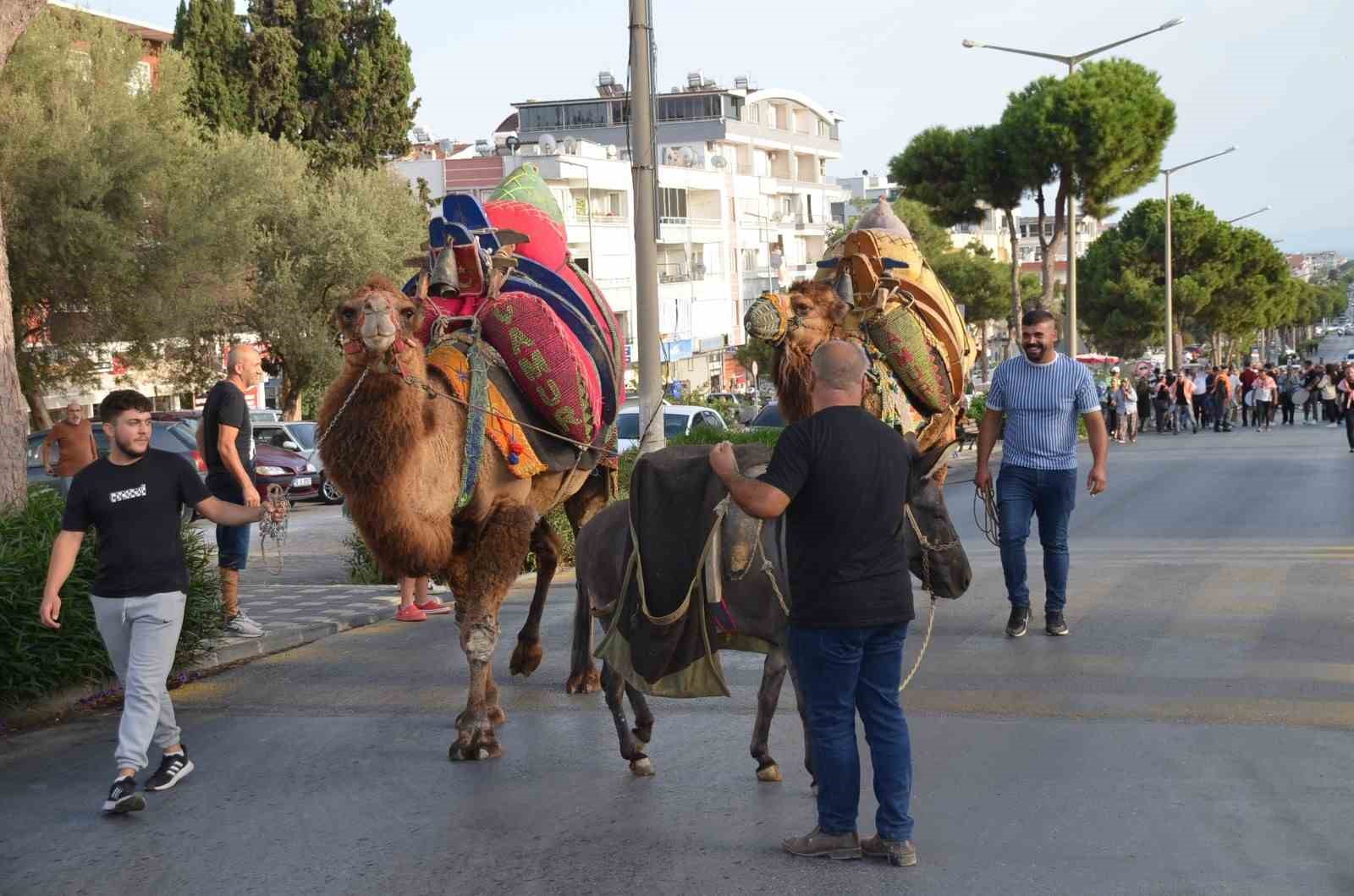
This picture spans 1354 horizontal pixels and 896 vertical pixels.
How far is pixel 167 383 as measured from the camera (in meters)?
46.6

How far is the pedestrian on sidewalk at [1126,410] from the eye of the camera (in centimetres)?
3869

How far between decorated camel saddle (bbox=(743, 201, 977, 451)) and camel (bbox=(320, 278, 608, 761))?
200 centimetres

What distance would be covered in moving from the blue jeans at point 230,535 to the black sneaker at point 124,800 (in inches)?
170

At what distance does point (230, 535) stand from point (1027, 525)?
572 cm

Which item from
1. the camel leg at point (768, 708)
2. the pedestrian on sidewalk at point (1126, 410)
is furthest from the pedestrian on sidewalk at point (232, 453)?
the pedestrian on sidewalk at point (1126, 410)

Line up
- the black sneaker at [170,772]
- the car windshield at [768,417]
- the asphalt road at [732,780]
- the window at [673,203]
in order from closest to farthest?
the asphalt road at [732,780] < the black sneaker at [170,772] < the car windshield at [768,417] < the window at [673,203]

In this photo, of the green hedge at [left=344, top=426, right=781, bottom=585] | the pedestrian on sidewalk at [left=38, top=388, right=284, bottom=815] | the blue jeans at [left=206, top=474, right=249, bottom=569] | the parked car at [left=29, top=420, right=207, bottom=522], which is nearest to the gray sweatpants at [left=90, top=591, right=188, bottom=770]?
the pedestrian on sidewalk at [left=38, top=388, right=284, bottom=815]

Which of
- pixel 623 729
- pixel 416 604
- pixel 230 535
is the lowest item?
pixel 416 604

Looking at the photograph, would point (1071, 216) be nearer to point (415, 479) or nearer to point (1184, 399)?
point (1184, 399)

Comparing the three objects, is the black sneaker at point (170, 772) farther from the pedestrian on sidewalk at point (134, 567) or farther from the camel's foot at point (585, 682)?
the camel's foot at point (585, 682)

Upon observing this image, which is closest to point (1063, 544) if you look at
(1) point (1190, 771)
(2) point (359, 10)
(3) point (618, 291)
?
(1) point (1190, 771)

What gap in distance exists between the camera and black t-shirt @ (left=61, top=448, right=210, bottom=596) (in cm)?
755

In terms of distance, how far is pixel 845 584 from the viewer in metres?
6.05

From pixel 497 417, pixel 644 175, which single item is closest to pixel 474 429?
pixel 497 417
